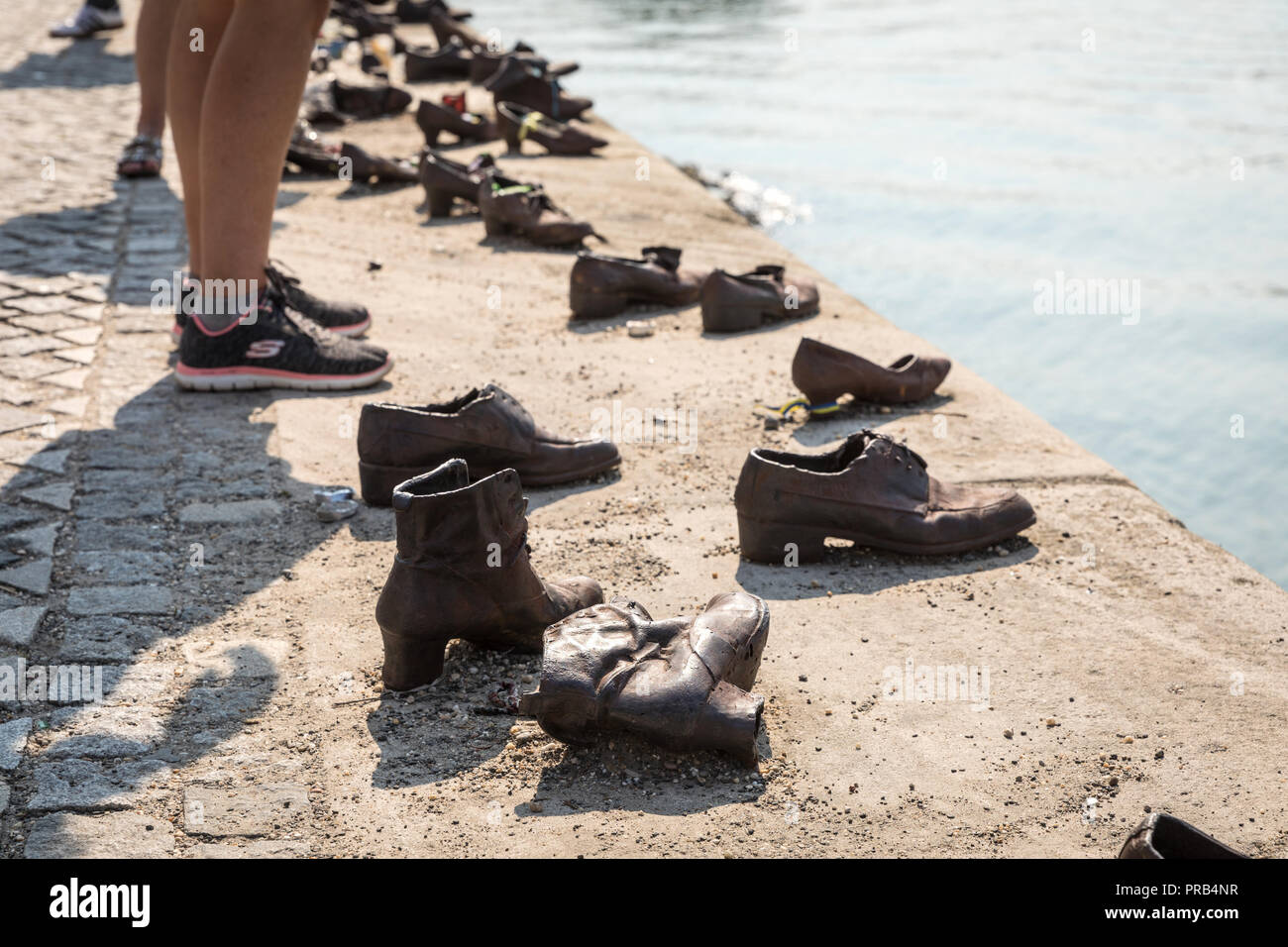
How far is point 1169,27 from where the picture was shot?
12742 mm

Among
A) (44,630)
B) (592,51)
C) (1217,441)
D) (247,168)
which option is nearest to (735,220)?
(1217,441)

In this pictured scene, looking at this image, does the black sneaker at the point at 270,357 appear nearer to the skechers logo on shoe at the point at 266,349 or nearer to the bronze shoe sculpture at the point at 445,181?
the skechers logo on shoe at the point at 266,349

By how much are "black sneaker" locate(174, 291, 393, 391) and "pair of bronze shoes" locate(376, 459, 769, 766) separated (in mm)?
1748

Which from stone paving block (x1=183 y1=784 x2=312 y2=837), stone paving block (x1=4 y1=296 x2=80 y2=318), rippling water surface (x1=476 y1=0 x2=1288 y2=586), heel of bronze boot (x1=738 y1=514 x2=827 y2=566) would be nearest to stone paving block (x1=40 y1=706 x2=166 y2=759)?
stone paving block (x1=183 y1=784 x2=312 y2=837)

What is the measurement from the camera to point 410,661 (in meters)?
2.56

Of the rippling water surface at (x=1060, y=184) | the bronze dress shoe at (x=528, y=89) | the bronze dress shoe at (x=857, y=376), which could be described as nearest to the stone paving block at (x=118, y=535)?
the bronze dress shoe at (x=857, y=376)

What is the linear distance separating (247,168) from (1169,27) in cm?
1156

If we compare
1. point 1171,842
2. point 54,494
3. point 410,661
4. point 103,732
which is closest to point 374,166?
point 54,494

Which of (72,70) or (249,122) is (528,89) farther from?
(249,122)

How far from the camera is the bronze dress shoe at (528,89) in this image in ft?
28.5

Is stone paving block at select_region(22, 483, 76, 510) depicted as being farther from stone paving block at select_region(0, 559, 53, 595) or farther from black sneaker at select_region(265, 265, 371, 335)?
black sneaker at select_region(265, 265, 371, 335)

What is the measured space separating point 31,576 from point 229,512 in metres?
0.56

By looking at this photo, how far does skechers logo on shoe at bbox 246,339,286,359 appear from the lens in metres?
4.21
